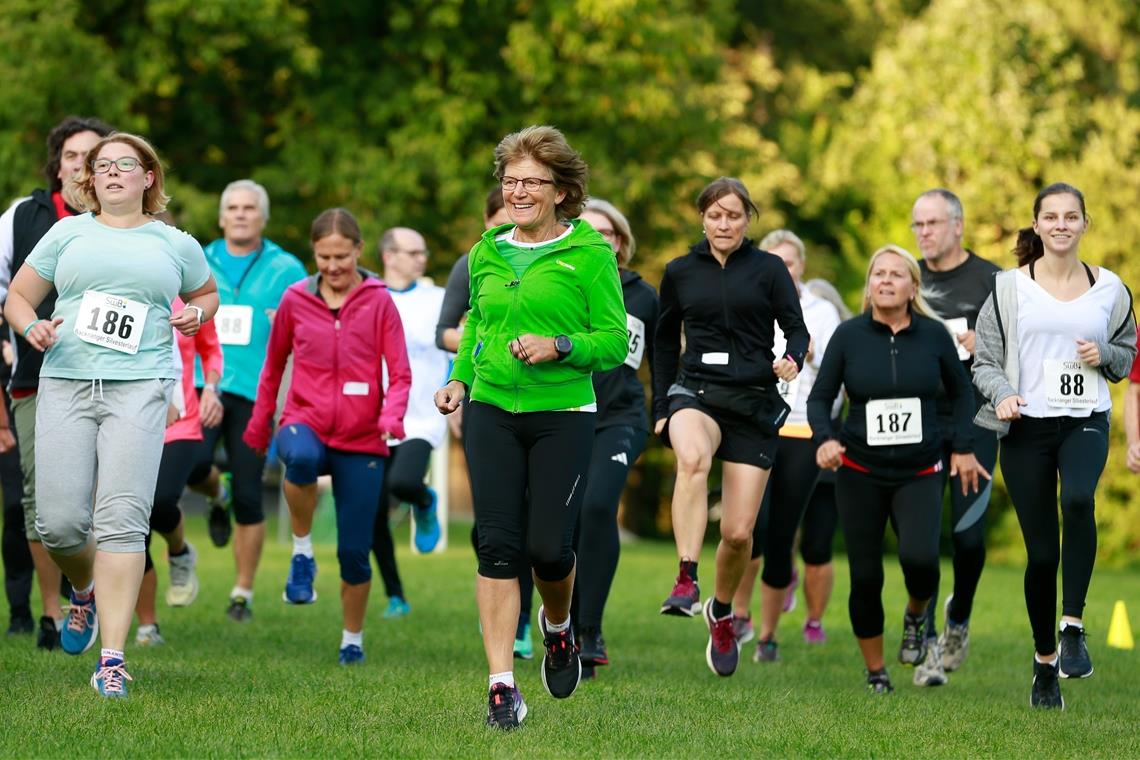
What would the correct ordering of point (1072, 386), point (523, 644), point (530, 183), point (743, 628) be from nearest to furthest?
point (530, 183) → point (1072, 386) → point (523, 644) → point (743, 628)

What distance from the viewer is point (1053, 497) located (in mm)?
8891

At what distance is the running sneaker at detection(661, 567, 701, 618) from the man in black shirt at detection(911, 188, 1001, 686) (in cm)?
163

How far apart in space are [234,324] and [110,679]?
4.19 meters

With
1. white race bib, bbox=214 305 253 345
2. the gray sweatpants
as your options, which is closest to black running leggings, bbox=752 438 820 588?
white race bib, bbox=214 305 253 345

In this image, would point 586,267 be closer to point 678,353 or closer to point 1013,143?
point 678,353

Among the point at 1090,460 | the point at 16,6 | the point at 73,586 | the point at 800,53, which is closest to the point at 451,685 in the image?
the point at 73,586

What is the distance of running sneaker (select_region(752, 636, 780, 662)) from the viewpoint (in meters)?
11.0

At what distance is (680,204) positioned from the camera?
2842 centimetres

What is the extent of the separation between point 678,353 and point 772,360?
588 millimetres

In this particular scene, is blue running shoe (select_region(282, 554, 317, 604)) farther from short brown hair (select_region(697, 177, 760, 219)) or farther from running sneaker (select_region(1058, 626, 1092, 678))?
running sneaker (select_region(1058, 626, 1092, 678))

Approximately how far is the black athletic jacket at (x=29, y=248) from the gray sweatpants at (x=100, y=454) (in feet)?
5.02

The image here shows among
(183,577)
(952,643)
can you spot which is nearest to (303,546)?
(183,577)

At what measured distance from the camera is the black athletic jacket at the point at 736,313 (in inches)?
364

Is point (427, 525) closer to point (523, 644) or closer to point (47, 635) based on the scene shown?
point (523, 644)
